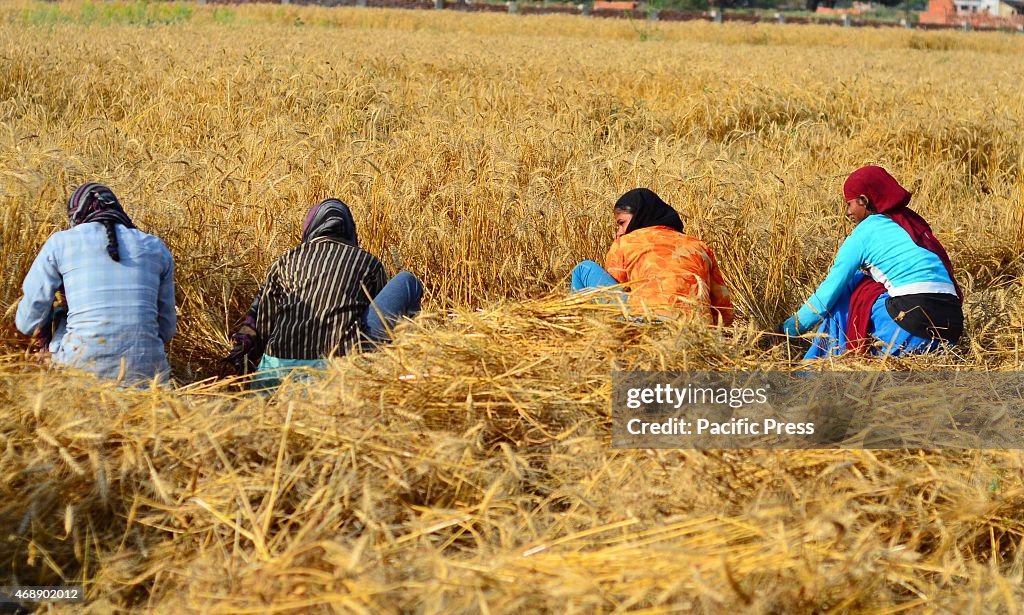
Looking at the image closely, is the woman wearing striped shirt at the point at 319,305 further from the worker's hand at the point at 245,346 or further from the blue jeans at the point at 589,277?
the blue jeans at the point at 589,277

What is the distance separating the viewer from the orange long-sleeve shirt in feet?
11.9

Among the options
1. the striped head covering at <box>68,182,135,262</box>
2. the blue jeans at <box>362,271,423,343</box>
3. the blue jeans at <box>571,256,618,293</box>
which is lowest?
the blue jeans at <box>362,271,423,343</box>

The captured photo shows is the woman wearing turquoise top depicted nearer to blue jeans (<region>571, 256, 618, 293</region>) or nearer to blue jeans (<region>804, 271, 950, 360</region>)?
blue jeans (<region>804, 271, 950, 360</region>)

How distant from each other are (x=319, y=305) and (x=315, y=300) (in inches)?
1.0

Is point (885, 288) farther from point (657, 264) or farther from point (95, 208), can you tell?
point (95, 208)

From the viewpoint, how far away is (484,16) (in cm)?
2891

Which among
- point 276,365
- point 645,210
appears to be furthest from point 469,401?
point 645,210

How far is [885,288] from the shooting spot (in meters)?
4.01

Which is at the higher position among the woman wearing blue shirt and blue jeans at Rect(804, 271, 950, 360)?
the woman wearing blue shirt

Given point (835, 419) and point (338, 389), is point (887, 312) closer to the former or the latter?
point (835, 419)

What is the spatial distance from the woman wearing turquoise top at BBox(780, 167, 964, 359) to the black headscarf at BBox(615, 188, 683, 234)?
0.67 m

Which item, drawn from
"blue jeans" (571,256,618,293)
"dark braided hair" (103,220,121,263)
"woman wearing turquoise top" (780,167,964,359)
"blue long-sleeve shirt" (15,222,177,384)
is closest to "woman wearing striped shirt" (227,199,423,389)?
"blue long-sleeve shirt" (15,222,177,384)

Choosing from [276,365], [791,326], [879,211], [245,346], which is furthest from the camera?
[791,326]

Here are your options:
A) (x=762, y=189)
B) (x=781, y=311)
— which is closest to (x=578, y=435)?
(x=781, y=311)
